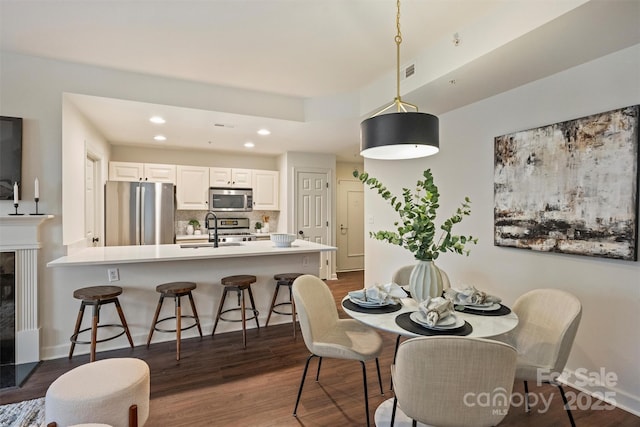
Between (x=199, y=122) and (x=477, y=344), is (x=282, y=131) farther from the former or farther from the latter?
(x=477, y=344)

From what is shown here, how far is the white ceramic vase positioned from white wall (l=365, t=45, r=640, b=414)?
4.26ft

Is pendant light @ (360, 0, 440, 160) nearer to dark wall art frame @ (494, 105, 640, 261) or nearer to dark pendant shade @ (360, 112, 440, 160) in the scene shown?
dark pendant shade @ (360, 112, 440, 160)

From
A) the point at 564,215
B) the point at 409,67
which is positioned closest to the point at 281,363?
the point at 564,215

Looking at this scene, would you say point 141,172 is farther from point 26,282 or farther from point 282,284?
point 282,284

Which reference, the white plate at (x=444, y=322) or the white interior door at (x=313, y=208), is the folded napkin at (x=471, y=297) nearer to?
the white plate at (x=444, y=322)

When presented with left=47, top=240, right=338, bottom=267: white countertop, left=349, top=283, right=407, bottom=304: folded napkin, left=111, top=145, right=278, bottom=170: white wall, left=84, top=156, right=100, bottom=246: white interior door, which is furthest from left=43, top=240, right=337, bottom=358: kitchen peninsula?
→ left=111, top=145, right=278, bottom=170: white wall

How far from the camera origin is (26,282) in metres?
2.70

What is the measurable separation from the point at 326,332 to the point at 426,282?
2.50 feet

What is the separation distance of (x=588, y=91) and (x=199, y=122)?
Result: 3734 millimetres

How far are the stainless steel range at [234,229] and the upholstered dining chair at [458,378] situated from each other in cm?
456

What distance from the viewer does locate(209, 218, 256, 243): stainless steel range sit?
562 cm

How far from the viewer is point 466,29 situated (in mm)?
2336

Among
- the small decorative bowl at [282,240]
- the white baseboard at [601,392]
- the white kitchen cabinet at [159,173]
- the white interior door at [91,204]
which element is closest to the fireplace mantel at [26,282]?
the white interior door at [91,204]

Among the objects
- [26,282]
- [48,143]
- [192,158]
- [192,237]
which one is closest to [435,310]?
[26,282]
